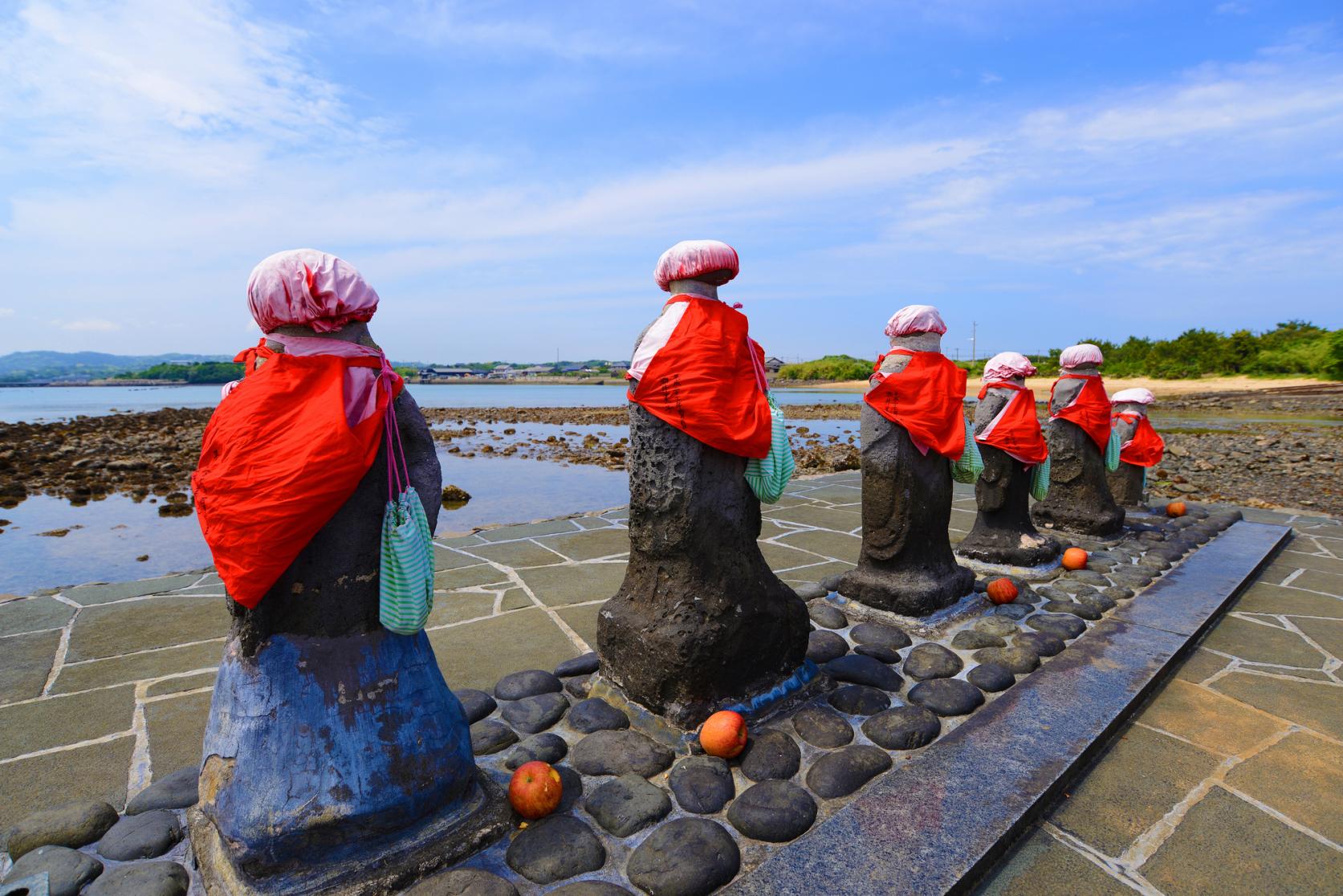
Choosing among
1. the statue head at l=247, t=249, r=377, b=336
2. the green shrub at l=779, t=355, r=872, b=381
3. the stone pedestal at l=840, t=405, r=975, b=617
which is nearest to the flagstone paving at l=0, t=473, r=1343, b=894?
the stone pedestal at l=840, t=405, r=975, b=617

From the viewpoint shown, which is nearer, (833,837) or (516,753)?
(833,837)

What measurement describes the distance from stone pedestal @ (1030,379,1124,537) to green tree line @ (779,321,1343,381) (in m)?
30.1

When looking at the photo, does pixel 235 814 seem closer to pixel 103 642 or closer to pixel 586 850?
pixel 586 850

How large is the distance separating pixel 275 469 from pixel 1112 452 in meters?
6.80

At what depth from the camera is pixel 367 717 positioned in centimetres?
A: 212

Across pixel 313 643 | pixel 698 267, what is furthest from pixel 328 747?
pixel 698 267

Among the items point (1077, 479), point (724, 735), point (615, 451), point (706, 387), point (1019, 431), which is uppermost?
point (706, 387)

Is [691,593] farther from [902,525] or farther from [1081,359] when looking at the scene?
[1081,359]

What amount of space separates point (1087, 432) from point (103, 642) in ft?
24.8

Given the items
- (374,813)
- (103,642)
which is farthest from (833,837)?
(103,642)

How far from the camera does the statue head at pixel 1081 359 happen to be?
597 centimetres

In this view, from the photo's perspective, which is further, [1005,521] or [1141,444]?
[1141,444]

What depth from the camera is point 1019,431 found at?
5.16 meters

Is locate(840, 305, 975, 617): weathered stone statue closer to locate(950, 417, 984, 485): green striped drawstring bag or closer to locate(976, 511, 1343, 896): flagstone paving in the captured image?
locate(950, 417, 984, 485): green striped drawstring bag
